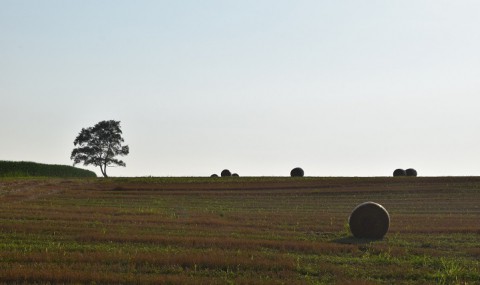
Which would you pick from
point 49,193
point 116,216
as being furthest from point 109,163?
point 116,216

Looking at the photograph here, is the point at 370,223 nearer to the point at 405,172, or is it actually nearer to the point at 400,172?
the point at 400,172

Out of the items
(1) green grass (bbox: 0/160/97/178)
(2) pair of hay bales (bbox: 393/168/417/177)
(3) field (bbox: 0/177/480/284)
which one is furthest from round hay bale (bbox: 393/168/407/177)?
(1) green grass (bbox: 0/160/97/178)

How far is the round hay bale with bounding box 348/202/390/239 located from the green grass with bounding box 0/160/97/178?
1928 inches

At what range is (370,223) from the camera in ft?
79.4

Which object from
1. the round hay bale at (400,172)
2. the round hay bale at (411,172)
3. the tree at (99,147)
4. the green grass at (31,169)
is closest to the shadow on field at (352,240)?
the round hay bale at (400,172)

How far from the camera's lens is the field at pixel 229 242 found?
48.8 feet

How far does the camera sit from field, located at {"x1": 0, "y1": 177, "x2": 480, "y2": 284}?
14.9 metres

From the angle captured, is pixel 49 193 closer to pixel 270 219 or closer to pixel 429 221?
pixel 270 219

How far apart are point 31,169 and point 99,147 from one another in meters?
27.3

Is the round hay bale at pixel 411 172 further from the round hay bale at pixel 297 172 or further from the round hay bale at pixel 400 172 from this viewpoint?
the round hay bale at pixel 297 172

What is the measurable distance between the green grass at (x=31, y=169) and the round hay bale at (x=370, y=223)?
48983 mm

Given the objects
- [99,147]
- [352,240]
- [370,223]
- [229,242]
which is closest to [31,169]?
[99,147]

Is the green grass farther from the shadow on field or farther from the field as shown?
the shadow on field

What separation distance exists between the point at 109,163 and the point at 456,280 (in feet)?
283
